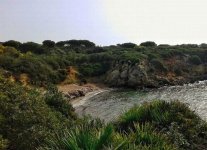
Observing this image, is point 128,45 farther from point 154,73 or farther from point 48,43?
point 154,73

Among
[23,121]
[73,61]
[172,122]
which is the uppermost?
[23,121]

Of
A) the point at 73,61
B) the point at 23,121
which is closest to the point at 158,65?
the point at 73,61

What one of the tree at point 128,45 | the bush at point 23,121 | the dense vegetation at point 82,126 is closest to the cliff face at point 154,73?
the tree at point 128,45

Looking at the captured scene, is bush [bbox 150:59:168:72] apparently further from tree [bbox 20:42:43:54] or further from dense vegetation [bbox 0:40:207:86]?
tree [bbox 20:42:43:54]

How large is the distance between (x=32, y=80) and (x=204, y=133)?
1961 inches

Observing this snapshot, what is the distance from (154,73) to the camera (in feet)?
265

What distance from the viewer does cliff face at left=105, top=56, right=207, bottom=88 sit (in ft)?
242

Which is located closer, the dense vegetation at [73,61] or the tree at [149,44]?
the dense vegetation at [73,61]

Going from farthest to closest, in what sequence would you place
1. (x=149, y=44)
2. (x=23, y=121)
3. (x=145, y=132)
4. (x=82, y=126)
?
(x=149, y=44) → (x=23, y=121) → (x=145, y=132) → (x=82, y=126)

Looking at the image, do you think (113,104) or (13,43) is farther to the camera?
(13,43)

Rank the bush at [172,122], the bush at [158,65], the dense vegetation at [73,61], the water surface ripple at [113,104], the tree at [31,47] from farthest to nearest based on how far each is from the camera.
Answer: the tree at [31,47]
the bush at [158,65]
the dense vegetation at [73,61]
the water surface ripple at [113,104]
the bush at [172,122]

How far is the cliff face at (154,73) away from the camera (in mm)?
73812

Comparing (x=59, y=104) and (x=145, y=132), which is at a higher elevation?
(x=145, y=132)

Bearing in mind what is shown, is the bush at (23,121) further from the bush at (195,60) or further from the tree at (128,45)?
the tree at (128,45)
